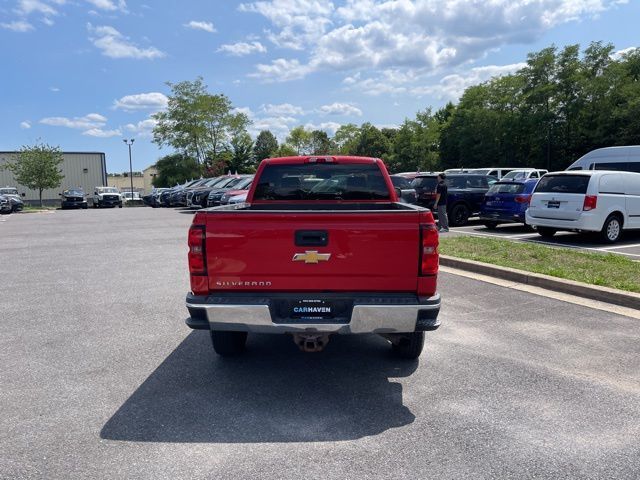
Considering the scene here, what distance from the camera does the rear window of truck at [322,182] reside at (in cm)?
573

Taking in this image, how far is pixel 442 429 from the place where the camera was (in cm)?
362

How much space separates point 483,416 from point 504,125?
165 ft

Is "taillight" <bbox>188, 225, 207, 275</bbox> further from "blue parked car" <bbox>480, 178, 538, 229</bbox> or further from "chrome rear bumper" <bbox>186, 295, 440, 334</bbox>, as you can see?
"blue parked car" <bbox>480, 178, 538, 229</bbox>

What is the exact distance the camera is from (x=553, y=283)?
7711 millimetres

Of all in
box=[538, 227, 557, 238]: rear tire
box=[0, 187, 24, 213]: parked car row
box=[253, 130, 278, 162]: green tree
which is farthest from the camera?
box=[253, 130, 278, 162]: green tree

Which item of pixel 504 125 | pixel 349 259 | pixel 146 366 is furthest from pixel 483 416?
pixel 504 125

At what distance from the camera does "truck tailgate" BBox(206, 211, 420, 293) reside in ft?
13.0

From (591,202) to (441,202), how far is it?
418 centimetres

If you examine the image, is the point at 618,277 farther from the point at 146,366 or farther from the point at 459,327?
the point at 146,366

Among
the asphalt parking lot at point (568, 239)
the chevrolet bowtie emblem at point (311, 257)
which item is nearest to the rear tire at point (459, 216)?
the asphalt parking lot at point (568, 239)

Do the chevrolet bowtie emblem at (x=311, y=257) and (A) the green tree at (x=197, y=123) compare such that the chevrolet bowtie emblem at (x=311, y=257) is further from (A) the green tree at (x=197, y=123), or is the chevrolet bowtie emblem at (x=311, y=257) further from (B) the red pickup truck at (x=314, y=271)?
(A) the green tree at (x=197, y=123)

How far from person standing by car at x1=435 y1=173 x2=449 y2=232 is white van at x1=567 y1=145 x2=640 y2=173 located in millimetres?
4814

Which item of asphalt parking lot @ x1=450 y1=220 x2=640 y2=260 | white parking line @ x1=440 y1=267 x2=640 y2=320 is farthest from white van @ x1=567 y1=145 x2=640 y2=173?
white parking line @ x1=440 y1=267 x2=640 y2=320

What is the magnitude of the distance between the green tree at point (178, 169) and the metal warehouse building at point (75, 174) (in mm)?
8044
